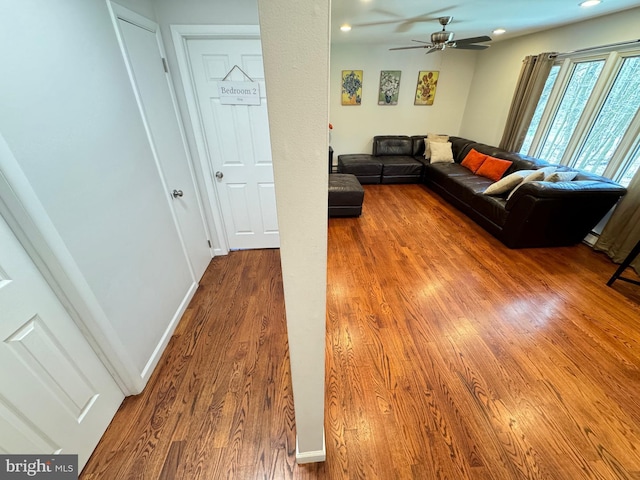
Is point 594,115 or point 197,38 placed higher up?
point 197,38

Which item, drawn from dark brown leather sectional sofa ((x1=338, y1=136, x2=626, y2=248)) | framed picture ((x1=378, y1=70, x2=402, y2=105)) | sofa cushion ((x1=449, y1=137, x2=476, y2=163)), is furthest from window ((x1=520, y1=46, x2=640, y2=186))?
framed picture ((x1=378, y1=70, x2=402, y2=105))

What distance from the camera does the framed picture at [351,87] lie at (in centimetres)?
466

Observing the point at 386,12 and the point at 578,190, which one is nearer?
the point at 578,190

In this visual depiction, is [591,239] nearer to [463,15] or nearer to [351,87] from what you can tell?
[463,15]

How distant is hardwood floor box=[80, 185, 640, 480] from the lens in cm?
117

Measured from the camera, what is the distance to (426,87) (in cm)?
485

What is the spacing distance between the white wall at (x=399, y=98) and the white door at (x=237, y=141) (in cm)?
310

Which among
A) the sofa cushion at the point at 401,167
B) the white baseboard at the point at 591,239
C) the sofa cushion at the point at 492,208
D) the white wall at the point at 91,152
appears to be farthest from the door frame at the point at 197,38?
the white baseboard at the point at 591,239

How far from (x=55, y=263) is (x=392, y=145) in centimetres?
514

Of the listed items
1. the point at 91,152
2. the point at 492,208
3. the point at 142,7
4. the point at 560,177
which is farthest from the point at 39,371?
the point at 560,177

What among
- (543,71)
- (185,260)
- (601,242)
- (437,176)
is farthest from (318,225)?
(543,71)

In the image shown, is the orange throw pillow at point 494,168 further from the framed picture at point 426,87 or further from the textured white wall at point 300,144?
the textured white wall at point 300,144

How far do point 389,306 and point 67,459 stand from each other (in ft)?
6.43

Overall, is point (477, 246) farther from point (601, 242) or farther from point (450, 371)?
point (450, 371)
